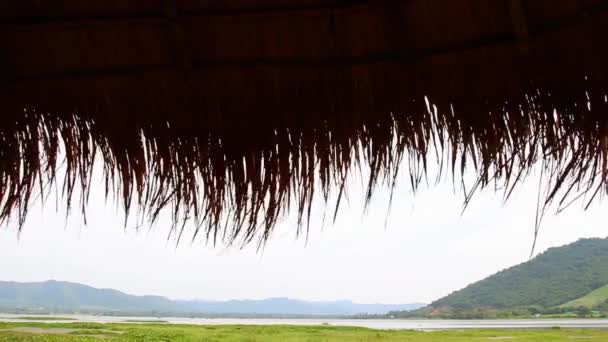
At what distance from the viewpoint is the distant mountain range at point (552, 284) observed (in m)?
Answer: 22.1

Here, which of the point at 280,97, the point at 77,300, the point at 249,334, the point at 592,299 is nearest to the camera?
the point at 280,97

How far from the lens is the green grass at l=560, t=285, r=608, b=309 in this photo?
72.8ft

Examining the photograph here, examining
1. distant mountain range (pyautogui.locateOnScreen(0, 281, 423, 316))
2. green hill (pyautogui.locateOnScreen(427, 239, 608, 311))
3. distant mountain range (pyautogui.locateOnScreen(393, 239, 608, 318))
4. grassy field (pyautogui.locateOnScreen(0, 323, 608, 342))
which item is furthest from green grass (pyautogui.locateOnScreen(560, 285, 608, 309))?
distant mountain range (pyautogui.locateOnScreen(0, 281, 423, 316))

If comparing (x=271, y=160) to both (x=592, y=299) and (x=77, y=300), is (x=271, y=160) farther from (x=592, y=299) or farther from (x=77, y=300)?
(x=77, y=300)

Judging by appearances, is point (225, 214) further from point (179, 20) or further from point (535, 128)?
point (535, 128)

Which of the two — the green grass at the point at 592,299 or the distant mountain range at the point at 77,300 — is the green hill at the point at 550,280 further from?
the distant mountain range at the point at 77,300

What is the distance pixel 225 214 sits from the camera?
3.65ft

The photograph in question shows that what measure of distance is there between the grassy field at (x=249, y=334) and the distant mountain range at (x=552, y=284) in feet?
5.24

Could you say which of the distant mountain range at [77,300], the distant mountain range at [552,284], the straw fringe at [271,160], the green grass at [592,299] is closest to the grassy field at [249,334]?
the green grass at [592,299]

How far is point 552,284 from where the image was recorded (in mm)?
22438

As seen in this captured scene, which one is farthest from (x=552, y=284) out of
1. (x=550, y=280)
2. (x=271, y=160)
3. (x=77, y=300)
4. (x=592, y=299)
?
(x=77, y=300)

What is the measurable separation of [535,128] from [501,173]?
105mm

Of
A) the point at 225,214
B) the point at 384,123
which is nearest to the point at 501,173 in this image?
the point at 384,123

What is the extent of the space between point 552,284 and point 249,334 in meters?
12.2
